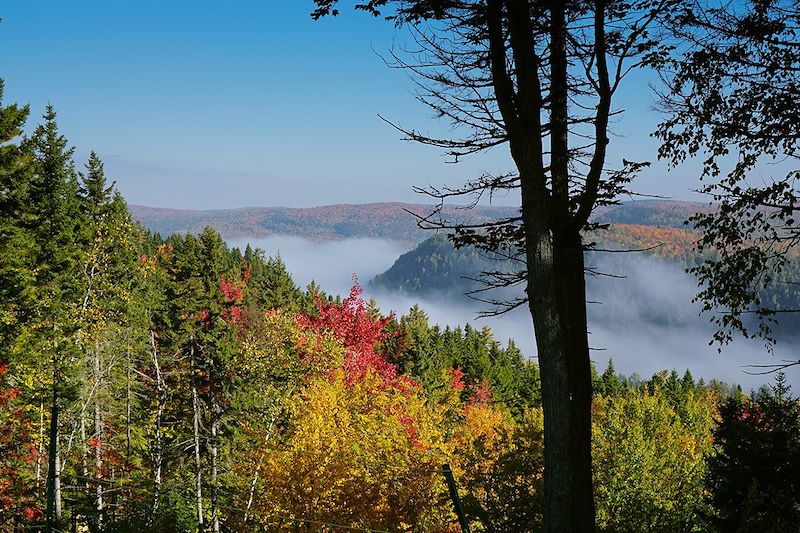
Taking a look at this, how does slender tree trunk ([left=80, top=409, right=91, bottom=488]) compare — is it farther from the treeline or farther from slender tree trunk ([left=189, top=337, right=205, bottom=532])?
slender tree trunk ([left=189, top=337, right=205, bottom=532])

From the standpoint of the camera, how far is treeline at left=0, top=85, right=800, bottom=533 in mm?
13859

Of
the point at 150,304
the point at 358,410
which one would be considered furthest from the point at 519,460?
the point at 150,304

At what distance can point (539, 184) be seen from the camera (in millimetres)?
5379

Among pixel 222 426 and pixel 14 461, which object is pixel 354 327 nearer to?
pixel 222 426

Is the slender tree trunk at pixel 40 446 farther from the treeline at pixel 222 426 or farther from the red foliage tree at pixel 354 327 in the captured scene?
the red foliage tree at pixel 354 327

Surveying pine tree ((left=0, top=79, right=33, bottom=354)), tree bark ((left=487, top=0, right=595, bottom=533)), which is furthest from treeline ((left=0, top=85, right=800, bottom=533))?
tree bark ((left=487, top=0, right=595, bottom=533))

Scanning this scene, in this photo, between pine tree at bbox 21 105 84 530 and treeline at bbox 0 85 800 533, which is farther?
pine tree at bbox 21 105 84 530

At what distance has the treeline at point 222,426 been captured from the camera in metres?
13.9

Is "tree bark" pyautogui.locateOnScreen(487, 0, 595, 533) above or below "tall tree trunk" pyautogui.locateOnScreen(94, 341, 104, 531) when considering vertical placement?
above

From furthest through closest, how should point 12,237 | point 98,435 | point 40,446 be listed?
point 98,435 → point 40,446 → point 12,237

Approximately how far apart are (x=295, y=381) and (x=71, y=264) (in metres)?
8.79

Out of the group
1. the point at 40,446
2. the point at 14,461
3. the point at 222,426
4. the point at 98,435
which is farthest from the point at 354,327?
the point at 14,461

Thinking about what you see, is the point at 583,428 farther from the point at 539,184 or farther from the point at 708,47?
the point at 708,47

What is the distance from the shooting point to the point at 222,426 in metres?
23.6
